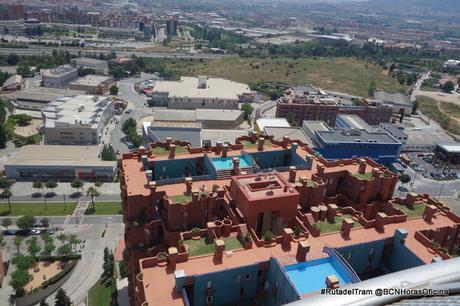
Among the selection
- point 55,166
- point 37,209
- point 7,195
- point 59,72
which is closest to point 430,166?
point 55,166

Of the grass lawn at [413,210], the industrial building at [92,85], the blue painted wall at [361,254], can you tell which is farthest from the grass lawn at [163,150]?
the industrial building at [92,85]

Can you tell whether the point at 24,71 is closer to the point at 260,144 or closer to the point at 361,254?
the point at 260,144

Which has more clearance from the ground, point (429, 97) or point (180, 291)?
point (180, 291)

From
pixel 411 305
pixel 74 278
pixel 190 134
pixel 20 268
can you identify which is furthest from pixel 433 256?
pixel 190 134

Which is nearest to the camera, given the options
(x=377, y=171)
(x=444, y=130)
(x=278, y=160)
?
(x=377, y=171)

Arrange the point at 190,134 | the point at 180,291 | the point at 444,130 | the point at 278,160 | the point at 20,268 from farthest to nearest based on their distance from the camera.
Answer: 1. the point at 444,130
2. the point at 190,134
3. the point at 20,268
4. the point at 278,160
5. the point at 180,291

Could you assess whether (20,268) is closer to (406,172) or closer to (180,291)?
(180,291)

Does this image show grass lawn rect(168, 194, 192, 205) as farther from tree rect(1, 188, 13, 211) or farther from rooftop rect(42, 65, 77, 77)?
rooftop rect(42, 65, 77, 77)
